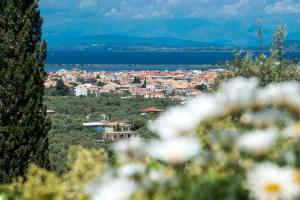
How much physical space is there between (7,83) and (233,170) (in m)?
9.89

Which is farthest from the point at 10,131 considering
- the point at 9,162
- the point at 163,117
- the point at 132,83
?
the point at 132,83

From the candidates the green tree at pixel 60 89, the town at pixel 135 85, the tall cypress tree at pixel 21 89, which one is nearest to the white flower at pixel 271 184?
the tall cypress tree at pixel 21 89

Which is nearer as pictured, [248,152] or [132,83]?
[248,152]

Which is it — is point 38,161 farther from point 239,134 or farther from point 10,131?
point 239,134

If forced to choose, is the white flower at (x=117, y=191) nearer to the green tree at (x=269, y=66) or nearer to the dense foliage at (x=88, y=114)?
the green tree at (x=269, y=66)

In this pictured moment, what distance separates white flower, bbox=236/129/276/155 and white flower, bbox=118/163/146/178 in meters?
0.29

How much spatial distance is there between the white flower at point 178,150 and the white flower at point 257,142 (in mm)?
124

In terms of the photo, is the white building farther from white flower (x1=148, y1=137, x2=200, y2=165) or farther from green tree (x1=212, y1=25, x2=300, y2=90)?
Answer: white flower (x1=148, y1=137, x2=200, y2=165)

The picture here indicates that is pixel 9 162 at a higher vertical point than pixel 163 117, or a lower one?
lower

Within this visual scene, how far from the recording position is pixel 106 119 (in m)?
46.8

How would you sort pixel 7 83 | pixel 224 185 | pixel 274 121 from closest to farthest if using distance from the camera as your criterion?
pixel 224 185, pixel 274 121, pixel 7 83

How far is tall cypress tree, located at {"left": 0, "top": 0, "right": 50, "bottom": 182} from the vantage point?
34.5 feet

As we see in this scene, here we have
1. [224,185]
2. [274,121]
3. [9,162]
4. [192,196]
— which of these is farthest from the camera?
[9,162]

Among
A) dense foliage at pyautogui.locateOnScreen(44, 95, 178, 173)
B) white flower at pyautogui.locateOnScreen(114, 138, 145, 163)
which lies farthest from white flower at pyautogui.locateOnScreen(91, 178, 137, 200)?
dense foliage at pyautogui.locateOnScreen(44, 95, 178, 173)
